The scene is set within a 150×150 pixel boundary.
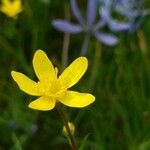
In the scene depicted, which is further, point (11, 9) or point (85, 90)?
point (11, 9)

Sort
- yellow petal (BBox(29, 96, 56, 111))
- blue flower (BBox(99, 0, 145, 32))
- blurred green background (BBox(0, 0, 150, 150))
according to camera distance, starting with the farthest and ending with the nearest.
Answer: blue flower (BBox(99, 0, 145, 32)) → blurred green background (BBox(0, 0, 150, 150)) → yellow petal (BBox(29, 96, 56, 111))

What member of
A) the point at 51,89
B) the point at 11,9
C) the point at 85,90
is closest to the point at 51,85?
the point at 51,89

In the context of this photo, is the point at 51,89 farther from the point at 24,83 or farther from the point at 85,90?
the point at 85,90

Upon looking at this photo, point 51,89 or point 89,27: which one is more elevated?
point 51,89

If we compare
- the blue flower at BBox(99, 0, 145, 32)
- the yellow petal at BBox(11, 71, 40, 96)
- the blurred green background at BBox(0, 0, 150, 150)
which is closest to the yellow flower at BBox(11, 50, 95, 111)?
the yellow petal at BBox(11, 71, 40, 96)

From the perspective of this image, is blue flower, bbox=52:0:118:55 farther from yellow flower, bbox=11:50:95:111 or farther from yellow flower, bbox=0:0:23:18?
yellow flower, bbox=11:50:95:111

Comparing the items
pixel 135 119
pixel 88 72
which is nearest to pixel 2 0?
pixel 88 72

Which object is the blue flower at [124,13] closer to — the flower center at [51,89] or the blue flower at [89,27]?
the blue flower at [89,27]
